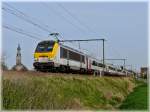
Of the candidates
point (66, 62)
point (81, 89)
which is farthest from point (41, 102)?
point (66, 62)

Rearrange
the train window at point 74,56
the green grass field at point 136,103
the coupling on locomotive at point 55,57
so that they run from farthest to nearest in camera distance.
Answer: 1. the train window at point 74,56
2. the coupling on locomotive at point 55,57
3. the green grass field at point 136,103

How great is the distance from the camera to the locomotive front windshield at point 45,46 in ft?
88.2

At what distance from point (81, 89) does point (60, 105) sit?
9.03m

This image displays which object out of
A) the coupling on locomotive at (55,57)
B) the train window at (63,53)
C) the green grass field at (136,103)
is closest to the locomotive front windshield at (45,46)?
the coupling on locomotive at (55,57)

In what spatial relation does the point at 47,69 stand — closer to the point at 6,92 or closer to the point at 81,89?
the point at 81,89

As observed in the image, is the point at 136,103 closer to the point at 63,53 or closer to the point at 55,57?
the point at 55,57

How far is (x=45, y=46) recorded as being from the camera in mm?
27281

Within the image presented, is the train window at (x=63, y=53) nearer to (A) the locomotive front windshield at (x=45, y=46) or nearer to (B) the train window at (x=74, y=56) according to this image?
(A) the locomotive front windshield at (x=45, y=46)

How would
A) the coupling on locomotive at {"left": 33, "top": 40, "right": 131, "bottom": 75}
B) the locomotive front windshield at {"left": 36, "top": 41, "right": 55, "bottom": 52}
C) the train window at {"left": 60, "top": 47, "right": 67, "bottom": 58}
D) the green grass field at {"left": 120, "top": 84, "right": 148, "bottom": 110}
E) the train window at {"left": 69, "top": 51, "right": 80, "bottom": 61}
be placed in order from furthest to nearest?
1. the train window at {"left": 69, "top": 51, "right": 80, "bottom": 61}
2. the train window at {"left": 60, "top": 47, "right": 67, "bottom": 58}
3. the locomotive front windshield at {"left": 36, "top": 41, "right": 55, "bottom": 52}
4. the coupling on locomotive at {"left": 33, "top": 40, "right": 131, "bottom": 75}
5. the green grass field at {"left": 120, "top": 84, "right": 148, "bottom": 110}

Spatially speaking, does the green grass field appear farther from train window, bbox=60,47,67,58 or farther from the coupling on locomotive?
train window, bbox=60,47,67,58

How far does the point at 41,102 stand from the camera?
1361 centimetres

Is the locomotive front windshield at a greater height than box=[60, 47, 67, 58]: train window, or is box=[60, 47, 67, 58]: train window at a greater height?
the locomotive front windshield

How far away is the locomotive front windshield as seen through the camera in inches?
1058

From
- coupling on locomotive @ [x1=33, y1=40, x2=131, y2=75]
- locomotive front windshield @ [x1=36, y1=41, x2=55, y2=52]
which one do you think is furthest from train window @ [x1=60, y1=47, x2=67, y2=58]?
locomotive front windshield @ [x1=36, y1=41, x2=55, y2=52]
